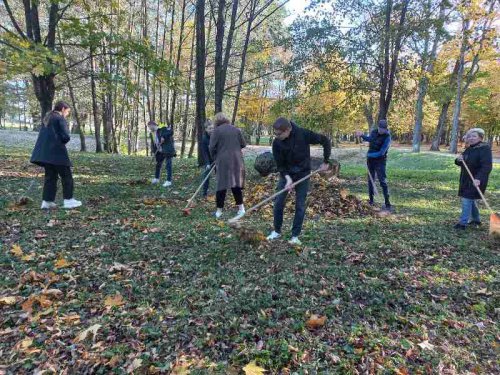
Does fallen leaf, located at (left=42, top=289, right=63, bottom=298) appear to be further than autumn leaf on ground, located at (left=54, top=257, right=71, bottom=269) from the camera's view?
No

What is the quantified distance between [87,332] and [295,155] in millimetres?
3521

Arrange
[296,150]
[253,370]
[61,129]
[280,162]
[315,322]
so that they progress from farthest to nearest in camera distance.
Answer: [61,129] → [280,162] → [296,150] → [315,322] → [253,370]

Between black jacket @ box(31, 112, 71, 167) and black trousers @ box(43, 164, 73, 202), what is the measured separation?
16 cm

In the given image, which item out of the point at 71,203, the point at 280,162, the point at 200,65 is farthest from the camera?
the point at 200,65

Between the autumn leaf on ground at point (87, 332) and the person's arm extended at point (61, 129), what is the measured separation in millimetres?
4517

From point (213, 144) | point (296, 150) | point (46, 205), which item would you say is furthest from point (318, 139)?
point (46, 205)

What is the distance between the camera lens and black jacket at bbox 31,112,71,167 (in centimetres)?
663

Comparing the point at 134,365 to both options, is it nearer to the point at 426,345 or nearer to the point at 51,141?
the point at 426,345

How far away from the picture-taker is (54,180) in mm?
6930

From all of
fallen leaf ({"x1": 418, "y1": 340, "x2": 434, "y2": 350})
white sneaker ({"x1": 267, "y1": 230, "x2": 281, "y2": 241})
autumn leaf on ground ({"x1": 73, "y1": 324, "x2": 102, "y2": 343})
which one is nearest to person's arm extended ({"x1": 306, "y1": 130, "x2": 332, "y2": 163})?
white sneaker ({"x1": 267, "y1": 230, "x2": 281, "y2": 241})

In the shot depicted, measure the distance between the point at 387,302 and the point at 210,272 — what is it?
2153 millimetres

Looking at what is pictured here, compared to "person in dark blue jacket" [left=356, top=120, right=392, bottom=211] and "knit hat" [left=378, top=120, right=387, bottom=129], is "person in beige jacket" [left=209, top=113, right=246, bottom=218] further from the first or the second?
"knit hat" [left=378, top=120, right=387, bottom=129]

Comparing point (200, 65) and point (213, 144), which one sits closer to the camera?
point (213, 144)

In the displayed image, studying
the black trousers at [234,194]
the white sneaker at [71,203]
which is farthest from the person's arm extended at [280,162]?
the white sneaker at [71,203]
